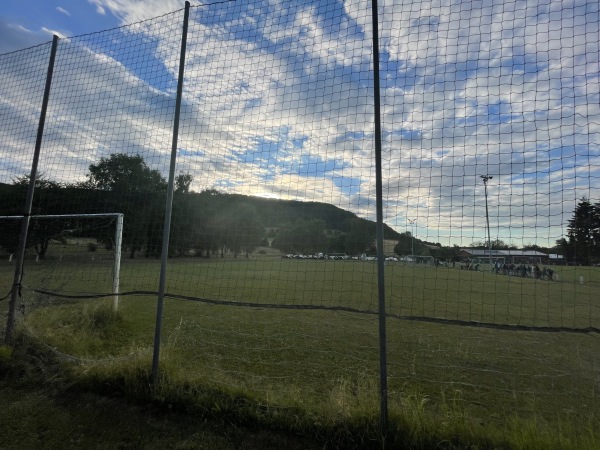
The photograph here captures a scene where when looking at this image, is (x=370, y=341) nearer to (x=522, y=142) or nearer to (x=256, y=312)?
(x=256, y=312)

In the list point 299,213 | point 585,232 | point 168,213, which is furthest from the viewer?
point 299,213

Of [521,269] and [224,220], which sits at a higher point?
[224,220]

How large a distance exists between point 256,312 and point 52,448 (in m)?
7.42

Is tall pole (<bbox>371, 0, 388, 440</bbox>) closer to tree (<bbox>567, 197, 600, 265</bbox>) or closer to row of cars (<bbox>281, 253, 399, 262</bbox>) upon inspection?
row of cars (<bbox>281, 253, 399, 262</bbox>)

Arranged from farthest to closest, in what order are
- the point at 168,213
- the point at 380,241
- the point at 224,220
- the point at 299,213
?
the point at 224,220 → the point at 299,213 → the point at 168,213 → the point at 380,241

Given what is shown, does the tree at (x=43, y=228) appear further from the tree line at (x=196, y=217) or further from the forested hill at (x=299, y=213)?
the forested hill at (x=299, y=213)

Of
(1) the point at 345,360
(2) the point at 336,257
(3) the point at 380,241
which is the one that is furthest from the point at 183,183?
(1) the point at 345,360

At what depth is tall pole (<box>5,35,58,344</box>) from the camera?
431 centimetres

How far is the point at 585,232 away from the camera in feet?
9.86

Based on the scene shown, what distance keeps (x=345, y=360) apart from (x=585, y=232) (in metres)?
3.78

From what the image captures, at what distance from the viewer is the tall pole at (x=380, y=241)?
8.87 ft

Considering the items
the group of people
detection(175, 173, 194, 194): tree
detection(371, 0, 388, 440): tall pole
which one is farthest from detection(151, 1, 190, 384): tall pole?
the group of people

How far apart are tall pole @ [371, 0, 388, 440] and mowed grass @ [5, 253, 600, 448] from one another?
0.14 m

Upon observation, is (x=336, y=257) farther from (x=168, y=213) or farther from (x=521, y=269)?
(x=521, y=269)
